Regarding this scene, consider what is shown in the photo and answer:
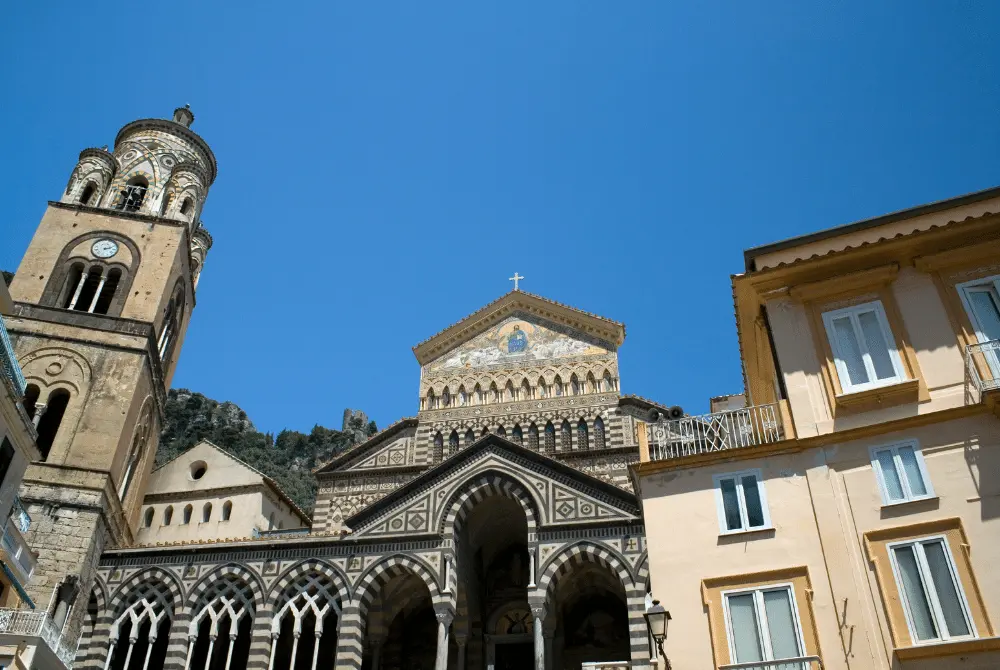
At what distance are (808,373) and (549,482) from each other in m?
8.38

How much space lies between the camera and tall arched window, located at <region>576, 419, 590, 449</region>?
94.4 feet

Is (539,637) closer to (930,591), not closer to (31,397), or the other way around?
(930,591)

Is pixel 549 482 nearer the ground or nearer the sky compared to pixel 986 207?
nearer the ground

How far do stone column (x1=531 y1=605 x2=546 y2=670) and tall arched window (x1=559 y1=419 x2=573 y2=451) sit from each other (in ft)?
32.8

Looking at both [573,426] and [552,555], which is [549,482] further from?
[573,426]

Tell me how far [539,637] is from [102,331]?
55.6ft

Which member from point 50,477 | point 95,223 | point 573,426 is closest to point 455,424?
point 573,426

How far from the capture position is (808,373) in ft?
46.0

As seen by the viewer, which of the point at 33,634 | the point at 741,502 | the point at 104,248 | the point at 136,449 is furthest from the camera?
the point at 104,248

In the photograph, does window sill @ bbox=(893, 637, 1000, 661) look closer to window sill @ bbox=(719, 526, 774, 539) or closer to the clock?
window sill @ bbox=(719, 526, 774, 539)

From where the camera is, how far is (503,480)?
2123 centimetres

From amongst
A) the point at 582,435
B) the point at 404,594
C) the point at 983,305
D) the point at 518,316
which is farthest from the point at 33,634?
the point at 983,305

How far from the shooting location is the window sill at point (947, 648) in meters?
10.6

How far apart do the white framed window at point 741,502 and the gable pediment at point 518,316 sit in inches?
679
